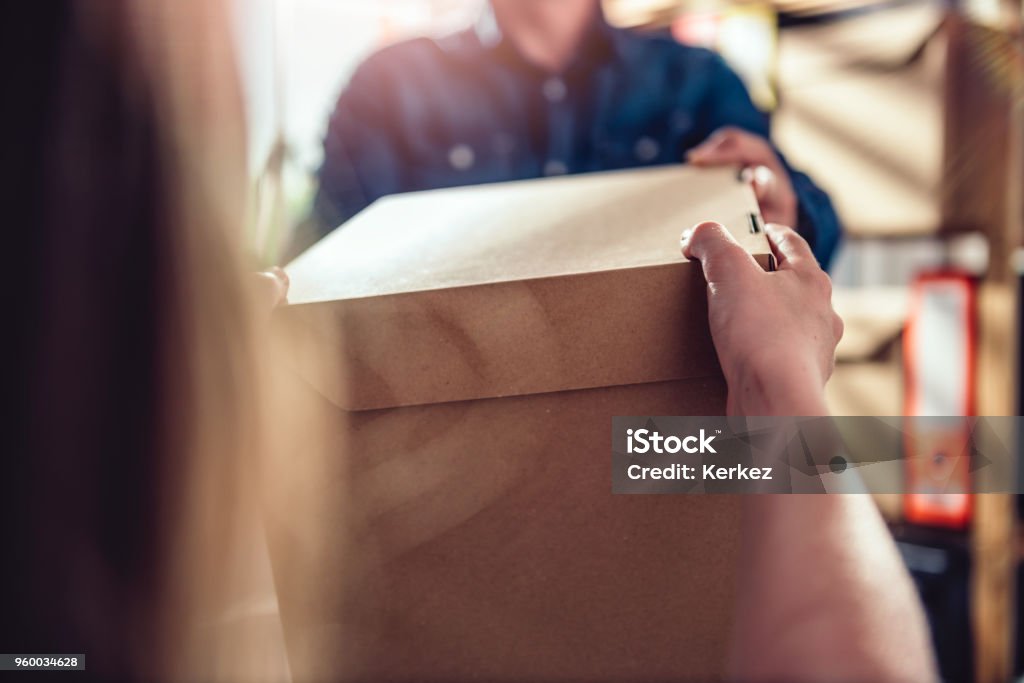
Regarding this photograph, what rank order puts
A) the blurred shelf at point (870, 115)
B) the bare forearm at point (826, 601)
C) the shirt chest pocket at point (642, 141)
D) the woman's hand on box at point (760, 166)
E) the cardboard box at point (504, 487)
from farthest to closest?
the blurred shelf at point (870, 115)
the shirt chest pocket at point (642, 141)
the woman's hand on box at point (760, 166)
the cardboard box at point (504, 487)
the bare forearm at point (826, 601)

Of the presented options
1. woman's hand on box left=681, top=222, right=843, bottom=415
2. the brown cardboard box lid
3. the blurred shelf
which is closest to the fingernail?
the brown cardboard box lid

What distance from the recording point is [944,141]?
1170 mm

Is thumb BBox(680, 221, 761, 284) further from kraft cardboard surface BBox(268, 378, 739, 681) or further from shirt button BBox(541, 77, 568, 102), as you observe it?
shirt button BBox(541, 77, 568, 102)

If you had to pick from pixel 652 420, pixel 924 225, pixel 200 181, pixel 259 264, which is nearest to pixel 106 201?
pixel 200 181

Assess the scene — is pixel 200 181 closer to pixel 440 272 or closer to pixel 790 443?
pixel 440 272

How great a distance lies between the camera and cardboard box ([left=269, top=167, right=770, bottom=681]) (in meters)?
0.37

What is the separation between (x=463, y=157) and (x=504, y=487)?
0.69 metres

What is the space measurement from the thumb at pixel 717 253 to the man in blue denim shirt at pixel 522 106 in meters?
0.63

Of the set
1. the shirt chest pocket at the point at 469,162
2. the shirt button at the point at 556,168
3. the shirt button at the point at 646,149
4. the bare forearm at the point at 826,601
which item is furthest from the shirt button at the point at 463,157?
the bare forearm at the point at 826,601

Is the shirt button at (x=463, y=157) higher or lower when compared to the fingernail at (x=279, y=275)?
higher

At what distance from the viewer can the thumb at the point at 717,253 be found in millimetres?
344

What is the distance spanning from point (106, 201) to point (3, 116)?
6 centimetres

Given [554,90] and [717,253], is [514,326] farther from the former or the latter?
Result: [554,90]

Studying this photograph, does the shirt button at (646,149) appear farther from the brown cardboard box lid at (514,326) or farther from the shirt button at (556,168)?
the brown cardboard box lid at (514,326)
